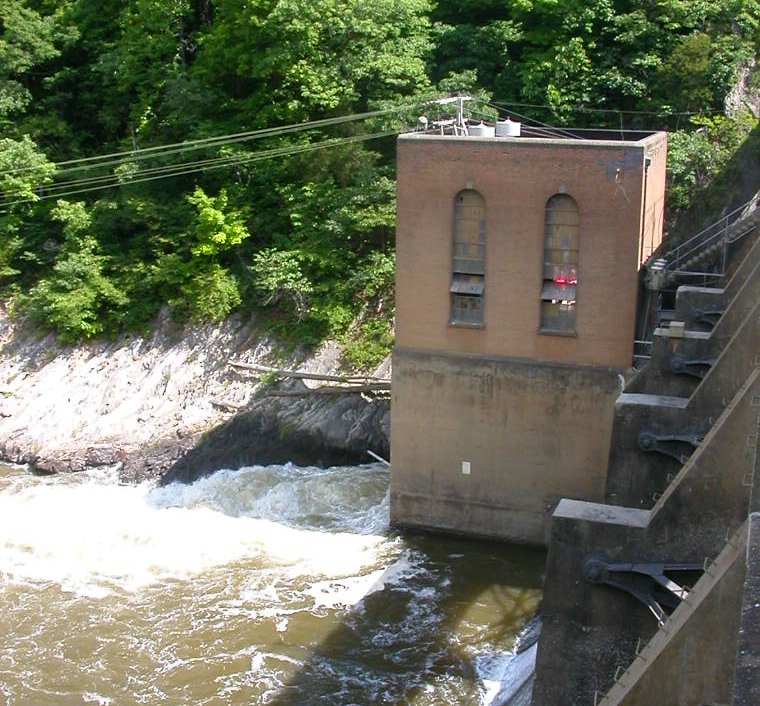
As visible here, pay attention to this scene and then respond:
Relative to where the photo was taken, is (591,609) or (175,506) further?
(175,506)

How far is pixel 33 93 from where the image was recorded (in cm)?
3738

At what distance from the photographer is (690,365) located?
1948cm

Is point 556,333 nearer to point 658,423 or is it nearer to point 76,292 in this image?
point 658,423

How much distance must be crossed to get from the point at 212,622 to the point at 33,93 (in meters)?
24.4

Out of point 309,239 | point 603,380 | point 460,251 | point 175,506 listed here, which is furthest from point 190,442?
point 603,380

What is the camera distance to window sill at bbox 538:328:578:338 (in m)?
20.9

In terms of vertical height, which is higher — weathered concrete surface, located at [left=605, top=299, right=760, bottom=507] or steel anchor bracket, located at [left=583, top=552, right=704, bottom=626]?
weathered concrete surface, located at [left=605, top=299, right=760, bottom=507]

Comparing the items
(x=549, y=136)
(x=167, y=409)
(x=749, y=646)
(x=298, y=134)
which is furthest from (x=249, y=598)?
(x=298, y=134)

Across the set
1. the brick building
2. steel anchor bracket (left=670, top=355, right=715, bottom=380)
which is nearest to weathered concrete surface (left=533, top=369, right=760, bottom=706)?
steel anchor bracket (left=670, top=355, right=715, bottom=380)

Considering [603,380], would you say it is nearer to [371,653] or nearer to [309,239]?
[371,653]

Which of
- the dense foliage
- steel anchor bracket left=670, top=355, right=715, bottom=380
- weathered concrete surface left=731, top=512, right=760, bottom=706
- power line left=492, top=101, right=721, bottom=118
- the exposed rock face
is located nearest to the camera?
weathered concrete surface left=731, top=512, right=760, bottom=706

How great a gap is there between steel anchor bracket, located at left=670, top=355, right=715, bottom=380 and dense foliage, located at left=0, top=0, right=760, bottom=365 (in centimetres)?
945

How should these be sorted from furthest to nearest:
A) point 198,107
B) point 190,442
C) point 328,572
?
1. point 198,107
2. point 190,442
3. point 328,572

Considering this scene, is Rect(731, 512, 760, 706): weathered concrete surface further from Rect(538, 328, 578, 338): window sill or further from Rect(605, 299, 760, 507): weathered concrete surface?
Rect(538, 328, 578, 338): window sill
